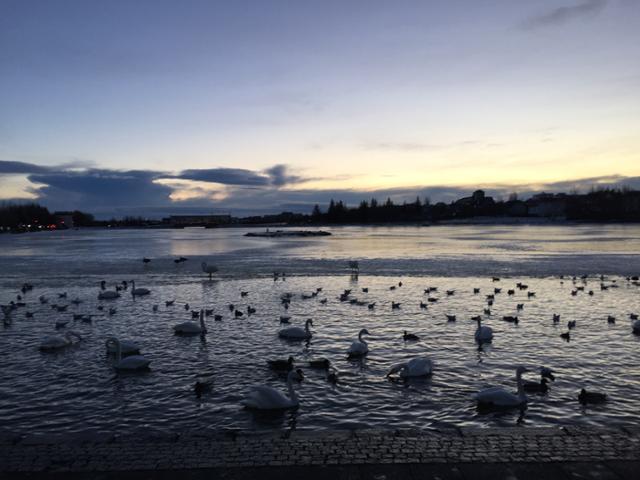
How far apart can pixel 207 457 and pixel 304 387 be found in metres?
4.75

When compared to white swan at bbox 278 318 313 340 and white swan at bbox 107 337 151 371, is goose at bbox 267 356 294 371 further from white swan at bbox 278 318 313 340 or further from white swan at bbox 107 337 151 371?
white swan at bbox 107 337 151 371

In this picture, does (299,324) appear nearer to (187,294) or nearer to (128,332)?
(128,332)

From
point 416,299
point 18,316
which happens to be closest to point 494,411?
point 416,299

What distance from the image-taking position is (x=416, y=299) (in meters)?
27.0

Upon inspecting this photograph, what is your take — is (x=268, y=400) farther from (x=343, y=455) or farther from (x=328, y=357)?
(x=328, y=357)

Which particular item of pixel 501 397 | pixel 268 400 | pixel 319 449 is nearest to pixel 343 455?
pixel 319 449

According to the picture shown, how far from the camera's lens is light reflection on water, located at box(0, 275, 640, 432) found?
11.3 metres

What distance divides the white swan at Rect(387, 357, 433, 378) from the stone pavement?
3.62 meters

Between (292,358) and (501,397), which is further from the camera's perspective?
(292,358)

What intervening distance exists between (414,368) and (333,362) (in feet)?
9.31

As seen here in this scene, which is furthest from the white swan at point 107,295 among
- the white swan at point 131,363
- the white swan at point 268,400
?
the white swan at point 268,400

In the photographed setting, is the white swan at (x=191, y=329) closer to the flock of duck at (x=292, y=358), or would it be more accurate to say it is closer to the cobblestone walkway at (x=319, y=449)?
the flock of duck at (x=292, y=358)

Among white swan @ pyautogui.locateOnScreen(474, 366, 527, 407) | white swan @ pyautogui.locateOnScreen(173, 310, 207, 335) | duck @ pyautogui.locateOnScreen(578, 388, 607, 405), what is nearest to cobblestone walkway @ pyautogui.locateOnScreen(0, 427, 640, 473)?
white swan @ pyautogui.locateOnScreen(474, 366, 527, 407)

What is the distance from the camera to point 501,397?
11578 mm
